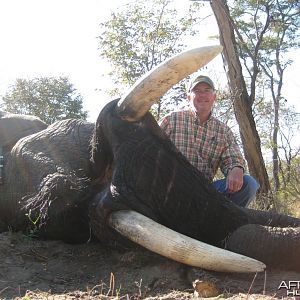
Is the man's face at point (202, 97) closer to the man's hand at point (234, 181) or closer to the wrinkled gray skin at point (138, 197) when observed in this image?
the man's hand at point (234, 181)

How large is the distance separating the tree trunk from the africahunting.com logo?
23.5 feet

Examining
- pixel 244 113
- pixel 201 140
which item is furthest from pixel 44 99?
pixel 201 140

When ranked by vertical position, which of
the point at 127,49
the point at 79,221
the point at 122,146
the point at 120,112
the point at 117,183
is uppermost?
the point at 127,49

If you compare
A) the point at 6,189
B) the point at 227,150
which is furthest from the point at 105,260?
the point at 227,150

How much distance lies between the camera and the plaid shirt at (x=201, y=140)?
510 cm

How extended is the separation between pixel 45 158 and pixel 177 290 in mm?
1678

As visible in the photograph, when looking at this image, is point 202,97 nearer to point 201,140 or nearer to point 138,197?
point 201,140

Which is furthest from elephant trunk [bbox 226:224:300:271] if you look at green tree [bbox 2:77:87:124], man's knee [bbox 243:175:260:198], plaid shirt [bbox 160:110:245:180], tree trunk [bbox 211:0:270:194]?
green tree [bbox 2:77:87:124]

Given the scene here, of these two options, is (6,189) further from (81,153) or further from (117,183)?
(117,183)

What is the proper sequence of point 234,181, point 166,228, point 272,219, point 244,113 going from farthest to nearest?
→ point 244,113, point 234,181, point 272,219, point 166,228

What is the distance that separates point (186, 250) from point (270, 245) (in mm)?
540

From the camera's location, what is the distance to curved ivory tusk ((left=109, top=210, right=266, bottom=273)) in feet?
9.66

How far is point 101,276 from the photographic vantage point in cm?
339

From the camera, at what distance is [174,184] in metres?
3.42
